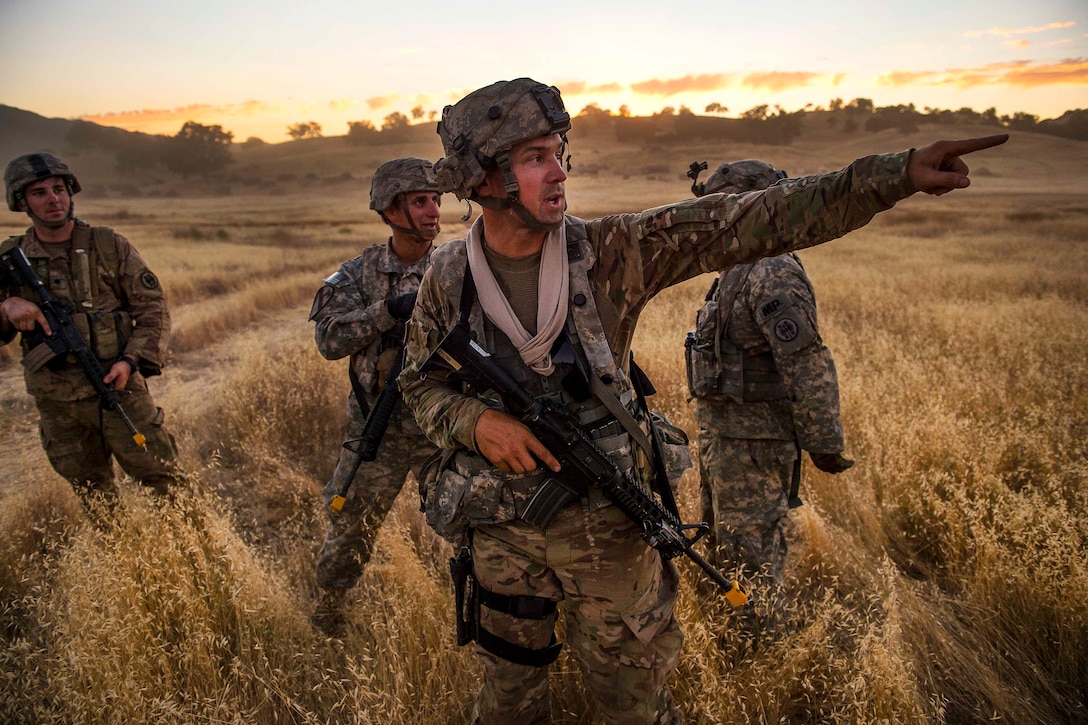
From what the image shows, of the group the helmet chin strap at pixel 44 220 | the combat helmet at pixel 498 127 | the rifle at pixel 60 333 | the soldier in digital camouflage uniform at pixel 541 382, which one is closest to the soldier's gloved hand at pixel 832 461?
the soldier in digital camouflage uniform at pixel 541 382

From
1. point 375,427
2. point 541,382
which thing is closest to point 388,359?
point 375,427

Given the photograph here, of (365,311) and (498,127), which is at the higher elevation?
(498,127)

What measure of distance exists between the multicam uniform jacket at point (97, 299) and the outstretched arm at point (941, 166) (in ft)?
15.0

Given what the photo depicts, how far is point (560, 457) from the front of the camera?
2.01m

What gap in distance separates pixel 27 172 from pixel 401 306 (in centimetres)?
259

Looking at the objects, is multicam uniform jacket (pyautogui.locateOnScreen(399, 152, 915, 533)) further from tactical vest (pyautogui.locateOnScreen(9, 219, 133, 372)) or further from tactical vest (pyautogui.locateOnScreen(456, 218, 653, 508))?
tactical vest (pyautogui.locateOnScreen(9, 219, 133, 372))

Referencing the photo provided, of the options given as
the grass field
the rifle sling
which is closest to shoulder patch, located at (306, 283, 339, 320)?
the rifle sling

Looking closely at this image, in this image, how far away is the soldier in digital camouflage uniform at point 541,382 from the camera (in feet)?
6.61

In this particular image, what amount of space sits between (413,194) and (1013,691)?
3.86m

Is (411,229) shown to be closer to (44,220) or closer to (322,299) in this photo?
(322,299)

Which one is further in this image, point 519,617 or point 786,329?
point 786,329

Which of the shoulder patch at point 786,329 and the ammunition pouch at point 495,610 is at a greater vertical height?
the shoulder patch at point 786,329

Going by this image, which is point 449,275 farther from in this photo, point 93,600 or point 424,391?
point 93,600

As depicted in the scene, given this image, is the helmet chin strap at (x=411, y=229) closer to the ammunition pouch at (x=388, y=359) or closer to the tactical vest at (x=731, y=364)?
the ammunition pouch at (x=388, y=359)
